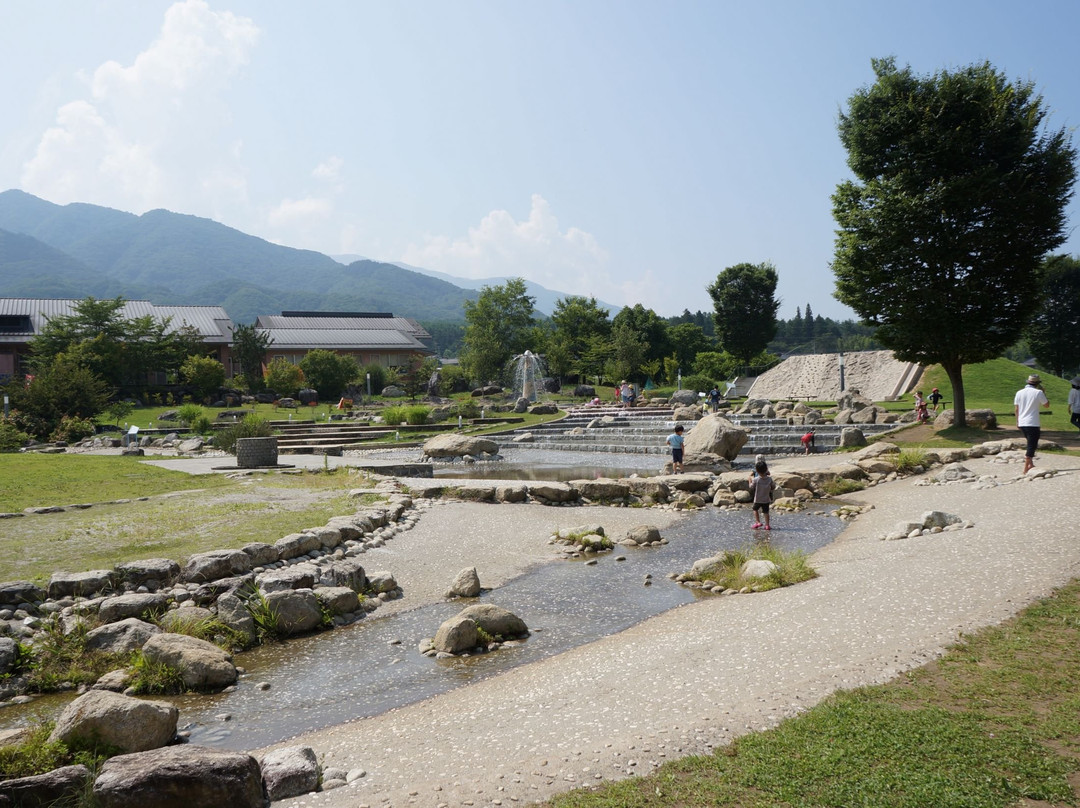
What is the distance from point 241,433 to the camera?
1033 inches

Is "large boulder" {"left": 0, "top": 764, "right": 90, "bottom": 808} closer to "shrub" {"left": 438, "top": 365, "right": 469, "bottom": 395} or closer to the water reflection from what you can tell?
the water reflection

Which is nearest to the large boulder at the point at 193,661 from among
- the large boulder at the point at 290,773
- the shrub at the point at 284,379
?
the large boulder at the point at 290,773

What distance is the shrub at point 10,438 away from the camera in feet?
86.7

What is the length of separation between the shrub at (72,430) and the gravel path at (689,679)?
31817mm

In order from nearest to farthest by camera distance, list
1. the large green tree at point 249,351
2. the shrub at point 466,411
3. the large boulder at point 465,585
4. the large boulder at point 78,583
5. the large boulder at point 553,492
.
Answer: the large boulder at point 78,583 → the large boulder at point 465,585 → the large boulder at point 553,492 → the shrub at point 466,411 → the large green tree at point 249,351

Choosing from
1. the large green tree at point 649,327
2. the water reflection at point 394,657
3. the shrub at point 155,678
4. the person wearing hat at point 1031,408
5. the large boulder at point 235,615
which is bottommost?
the water reflection at point 394,657

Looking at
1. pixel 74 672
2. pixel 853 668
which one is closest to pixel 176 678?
pixel 74 672

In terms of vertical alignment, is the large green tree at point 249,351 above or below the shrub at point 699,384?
above

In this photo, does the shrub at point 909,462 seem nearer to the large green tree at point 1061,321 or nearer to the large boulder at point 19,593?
the large boulder at point 19,593

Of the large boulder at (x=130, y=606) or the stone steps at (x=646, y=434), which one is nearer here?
the large boulder at (x=130, y=606)

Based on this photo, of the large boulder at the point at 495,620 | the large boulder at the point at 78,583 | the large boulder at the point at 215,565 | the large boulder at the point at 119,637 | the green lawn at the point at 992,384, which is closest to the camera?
the large boulder at the point at 119,637

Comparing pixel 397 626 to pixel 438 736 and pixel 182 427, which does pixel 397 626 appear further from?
pixel 182 427

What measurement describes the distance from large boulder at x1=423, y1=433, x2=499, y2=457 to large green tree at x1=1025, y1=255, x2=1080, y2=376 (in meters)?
38.9

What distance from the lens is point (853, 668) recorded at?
591 cm
